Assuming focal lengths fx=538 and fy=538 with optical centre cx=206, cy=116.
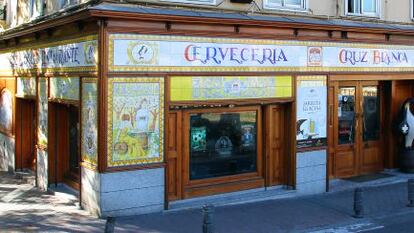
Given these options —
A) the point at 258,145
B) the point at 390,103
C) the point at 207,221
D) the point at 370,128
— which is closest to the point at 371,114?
the point at 370,128

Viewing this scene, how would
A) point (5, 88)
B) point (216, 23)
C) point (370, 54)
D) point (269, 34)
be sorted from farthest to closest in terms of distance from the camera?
point (5, 88) < point (370, 54) < point (269, 34) < point (216, 23)

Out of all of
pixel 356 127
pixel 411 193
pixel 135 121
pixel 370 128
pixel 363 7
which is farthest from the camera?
pixel 370 128

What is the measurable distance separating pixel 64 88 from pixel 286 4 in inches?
222

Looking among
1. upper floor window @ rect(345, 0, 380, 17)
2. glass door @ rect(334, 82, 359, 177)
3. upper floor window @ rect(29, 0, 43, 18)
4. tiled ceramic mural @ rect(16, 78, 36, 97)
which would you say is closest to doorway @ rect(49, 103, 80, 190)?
tiled ceramic mural @ rect(16, 78, 36, 97)

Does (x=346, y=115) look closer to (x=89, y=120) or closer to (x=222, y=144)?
(x=222, y=144)

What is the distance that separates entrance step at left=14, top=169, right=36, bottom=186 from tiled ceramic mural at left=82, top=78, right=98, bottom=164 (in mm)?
3869

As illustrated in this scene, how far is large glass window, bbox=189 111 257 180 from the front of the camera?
1188cm

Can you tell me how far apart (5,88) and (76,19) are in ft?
23.8

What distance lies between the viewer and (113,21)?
10.1 meters

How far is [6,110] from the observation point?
16281mm

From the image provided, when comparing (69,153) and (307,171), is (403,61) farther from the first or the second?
(69,153)

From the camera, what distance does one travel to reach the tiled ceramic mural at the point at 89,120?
1045cm

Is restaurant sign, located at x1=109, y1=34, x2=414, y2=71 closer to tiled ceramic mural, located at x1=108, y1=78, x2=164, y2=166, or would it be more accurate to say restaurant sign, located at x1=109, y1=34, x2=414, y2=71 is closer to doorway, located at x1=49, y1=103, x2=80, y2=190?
tiled ceramic mural, located at x1=108, y1=78, x2=164, y2=166

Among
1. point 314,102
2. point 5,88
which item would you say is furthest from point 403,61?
point 5,88
